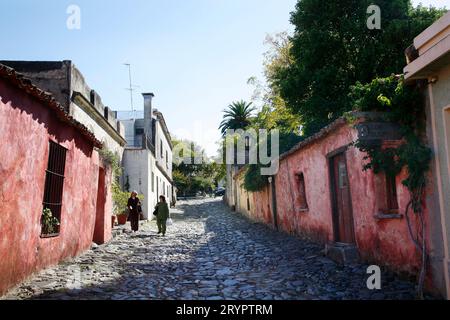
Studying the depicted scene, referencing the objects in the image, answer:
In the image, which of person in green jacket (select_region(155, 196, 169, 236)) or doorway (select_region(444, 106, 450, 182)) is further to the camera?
person in green jacket (select_region(155, 196, 169, 236))

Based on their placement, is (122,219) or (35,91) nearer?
(35,91)

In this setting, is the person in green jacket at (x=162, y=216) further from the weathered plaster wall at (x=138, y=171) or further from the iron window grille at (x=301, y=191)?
the weathered plaster wall at (x=138, y=171)

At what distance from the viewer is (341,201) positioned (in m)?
8.97

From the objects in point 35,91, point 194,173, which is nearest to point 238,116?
point 194,173

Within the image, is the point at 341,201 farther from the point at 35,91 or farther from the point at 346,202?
the point at 35,91

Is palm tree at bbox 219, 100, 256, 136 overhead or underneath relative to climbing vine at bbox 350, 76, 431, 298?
overhead

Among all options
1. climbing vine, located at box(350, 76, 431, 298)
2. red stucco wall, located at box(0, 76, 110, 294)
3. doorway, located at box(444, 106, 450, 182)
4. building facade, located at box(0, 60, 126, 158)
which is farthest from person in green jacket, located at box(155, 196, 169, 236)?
doorway, located at box(444, 106, 450, 182)

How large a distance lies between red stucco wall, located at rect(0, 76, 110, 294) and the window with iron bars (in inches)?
7.1

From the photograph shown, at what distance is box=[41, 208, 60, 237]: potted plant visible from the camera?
693 centimetres

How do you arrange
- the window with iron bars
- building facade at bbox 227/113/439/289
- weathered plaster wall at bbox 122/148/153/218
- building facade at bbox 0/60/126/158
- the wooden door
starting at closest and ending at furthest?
building facade at bbox 227/113/439/289
the window with iron bars
the wooden door
building facade at bbox 0/60/126/158
weathered plaster wall at bbox 122/148/153/218

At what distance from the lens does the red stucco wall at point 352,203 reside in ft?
20.2

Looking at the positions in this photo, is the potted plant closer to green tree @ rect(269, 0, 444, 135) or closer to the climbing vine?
the climbing vine

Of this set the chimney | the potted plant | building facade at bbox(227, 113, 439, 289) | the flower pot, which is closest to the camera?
building facade at bbox(227, 113, 439, 289)

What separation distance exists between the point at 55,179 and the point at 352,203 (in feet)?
20.6
